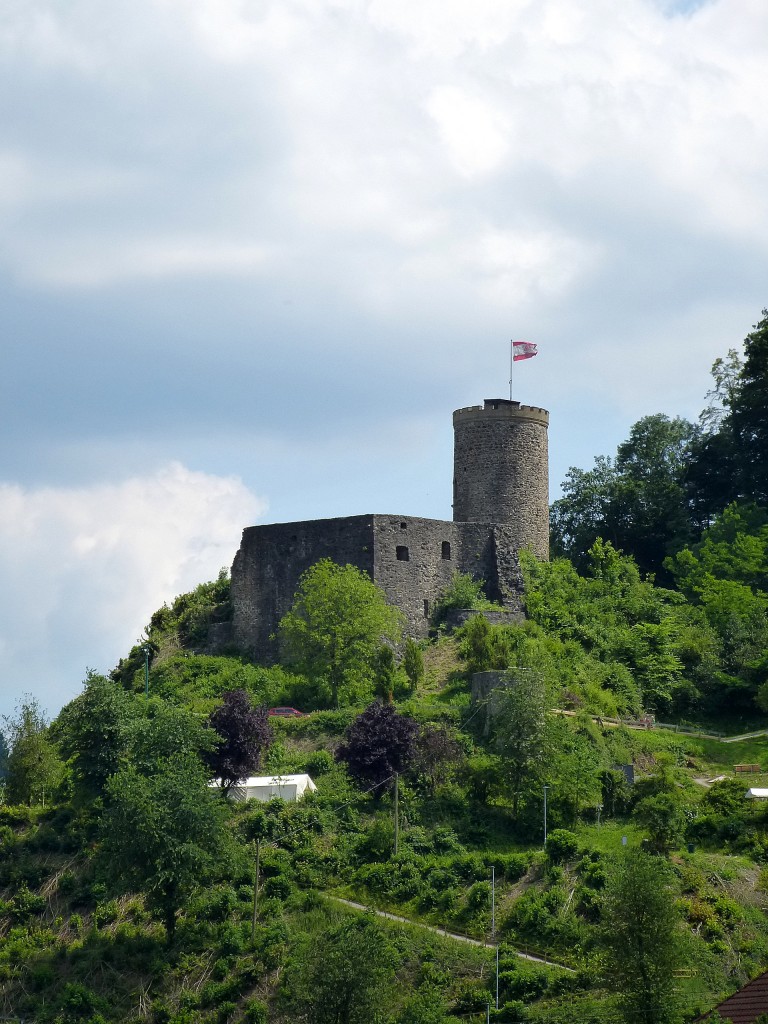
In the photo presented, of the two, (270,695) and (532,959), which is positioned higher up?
(270,695)

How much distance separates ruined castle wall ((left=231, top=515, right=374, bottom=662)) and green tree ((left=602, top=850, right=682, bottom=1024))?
23272 mm

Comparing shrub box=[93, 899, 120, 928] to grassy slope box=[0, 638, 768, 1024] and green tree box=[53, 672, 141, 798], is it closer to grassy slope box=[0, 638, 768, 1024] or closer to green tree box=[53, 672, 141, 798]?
grassy slope box=[0, 638, 768, 1024]

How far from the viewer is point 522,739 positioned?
44.9m

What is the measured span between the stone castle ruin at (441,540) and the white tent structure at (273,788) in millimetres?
11558

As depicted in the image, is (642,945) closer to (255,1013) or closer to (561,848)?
(561,848)

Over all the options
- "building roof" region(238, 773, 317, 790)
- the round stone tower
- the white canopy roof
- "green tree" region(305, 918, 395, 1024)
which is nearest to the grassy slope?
"building roof" region(238, 773, 317, 790)

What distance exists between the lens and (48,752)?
161 ft

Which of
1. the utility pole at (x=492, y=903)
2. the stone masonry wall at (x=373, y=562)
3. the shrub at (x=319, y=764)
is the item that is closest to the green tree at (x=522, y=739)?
the utility pole at (x=492, y=903)

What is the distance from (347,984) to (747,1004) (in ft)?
25.9

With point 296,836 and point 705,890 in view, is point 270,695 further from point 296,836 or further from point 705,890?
point 705,890

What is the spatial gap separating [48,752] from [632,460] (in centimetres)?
3108

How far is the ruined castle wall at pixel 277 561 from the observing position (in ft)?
190

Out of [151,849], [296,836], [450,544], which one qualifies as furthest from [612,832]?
[450,544]

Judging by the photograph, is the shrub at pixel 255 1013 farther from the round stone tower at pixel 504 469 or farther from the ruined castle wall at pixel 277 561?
the round stone tower at pixel 504 469
